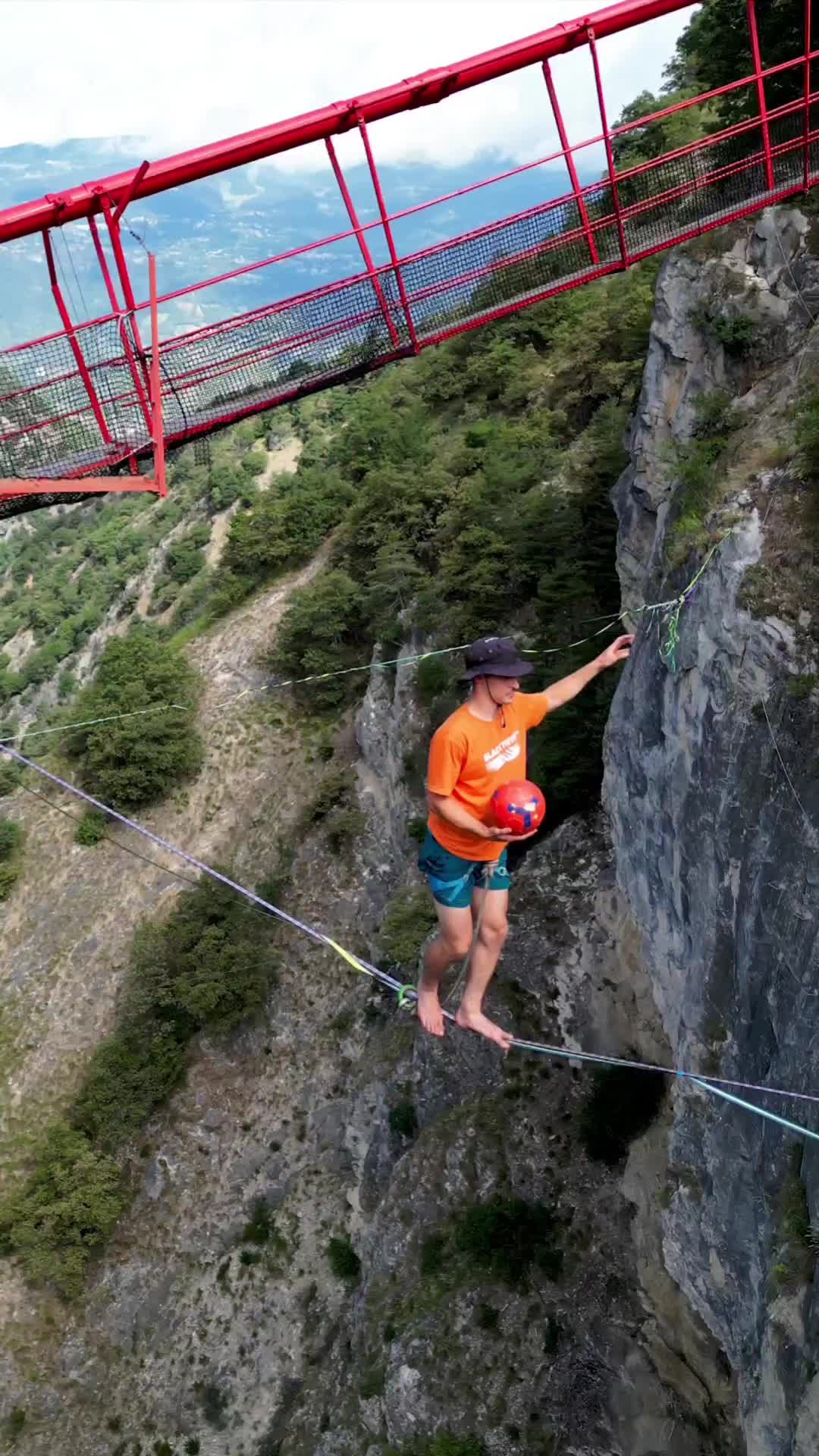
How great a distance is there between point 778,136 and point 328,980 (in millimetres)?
22483

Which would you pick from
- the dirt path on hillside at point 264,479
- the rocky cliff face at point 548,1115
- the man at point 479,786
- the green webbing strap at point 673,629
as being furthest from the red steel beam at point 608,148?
the dirt path on hillside at point 264,479

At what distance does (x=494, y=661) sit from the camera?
738cm

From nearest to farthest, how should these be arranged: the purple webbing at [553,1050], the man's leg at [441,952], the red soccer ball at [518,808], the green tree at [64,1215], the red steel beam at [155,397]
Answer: the red soccer ball at [518,808] → the purple webbing at [553,1050] → the man's leg at [441,952] → the red steel beam at [155,397] → the green tree at [64,1215]

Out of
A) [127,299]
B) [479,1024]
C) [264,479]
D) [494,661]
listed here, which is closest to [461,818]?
[494,661]

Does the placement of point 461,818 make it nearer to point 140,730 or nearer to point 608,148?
point 608,148

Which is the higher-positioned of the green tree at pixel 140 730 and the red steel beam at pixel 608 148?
the red steel beam at pixel 608 148

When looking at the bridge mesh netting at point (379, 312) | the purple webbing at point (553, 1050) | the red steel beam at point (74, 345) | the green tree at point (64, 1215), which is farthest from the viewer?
the green tree at point (64, 1215)

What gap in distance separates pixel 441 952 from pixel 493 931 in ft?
1.56

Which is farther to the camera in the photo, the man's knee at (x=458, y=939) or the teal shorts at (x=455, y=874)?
the man's knee at (x=458, y=939)

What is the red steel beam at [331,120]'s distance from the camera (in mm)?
11469

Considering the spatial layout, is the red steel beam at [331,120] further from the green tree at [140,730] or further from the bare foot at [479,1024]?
the green tree at [140,730]

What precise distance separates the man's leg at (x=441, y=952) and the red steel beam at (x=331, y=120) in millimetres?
8650

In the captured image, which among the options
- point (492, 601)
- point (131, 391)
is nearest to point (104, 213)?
point (131, 391)

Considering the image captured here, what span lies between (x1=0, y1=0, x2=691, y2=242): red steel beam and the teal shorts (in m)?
8.23
